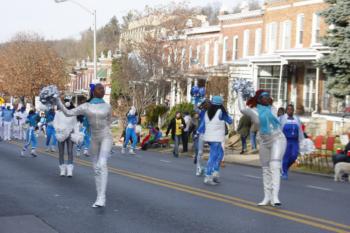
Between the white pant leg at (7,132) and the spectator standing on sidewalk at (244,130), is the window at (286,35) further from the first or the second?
the white pant leg at (7,132)

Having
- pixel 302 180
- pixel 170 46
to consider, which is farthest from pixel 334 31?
pixel 170 46

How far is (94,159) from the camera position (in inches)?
415

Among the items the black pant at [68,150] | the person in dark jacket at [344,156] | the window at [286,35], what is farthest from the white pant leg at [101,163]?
the window at [286,35]

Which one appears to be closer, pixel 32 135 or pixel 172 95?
pixel 32 135

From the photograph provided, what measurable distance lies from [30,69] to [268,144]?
6251cm

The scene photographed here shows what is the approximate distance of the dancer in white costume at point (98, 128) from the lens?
10.4 metres

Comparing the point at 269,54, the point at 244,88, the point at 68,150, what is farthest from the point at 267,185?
the point at 269,54

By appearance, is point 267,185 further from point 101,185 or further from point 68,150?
point 68,150

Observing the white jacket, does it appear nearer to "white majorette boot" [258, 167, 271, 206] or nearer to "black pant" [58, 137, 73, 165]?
"black pant" [58, 137, 73, 165]

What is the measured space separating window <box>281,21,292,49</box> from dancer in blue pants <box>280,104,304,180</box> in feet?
68.2

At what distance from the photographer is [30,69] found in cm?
7106

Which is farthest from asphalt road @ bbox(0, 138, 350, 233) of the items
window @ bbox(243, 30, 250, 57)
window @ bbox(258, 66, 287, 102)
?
window @ bbox(243, 30, 250, 57)

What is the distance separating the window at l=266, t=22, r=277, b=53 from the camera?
38.7 meters

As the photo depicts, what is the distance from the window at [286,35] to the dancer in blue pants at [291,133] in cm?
2078
